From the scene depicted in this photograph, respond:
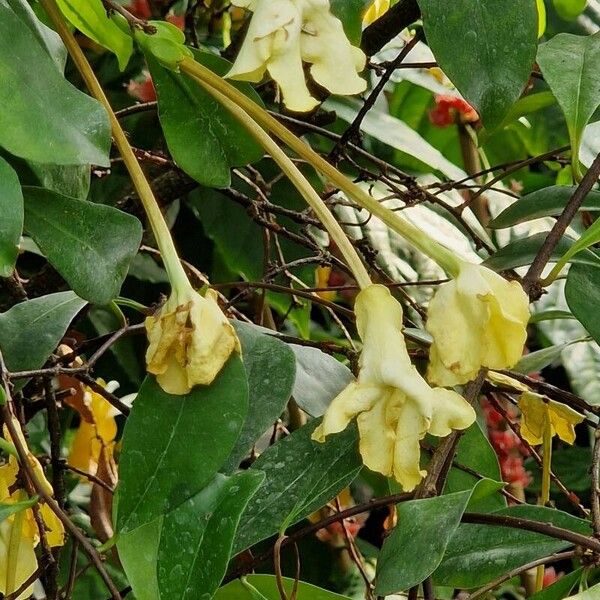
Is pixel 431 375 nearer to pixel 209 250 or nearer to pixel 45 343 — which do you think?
pixel 45 343

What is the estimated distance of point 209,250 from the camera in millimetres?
1159

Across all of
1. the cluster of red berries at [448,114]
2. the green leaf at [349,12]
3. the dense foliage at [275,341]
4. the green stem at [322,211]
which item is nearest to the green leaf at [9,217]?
the dense foliage at [275,341]

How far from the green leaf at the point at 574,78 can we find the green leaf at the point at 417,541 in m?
0.19

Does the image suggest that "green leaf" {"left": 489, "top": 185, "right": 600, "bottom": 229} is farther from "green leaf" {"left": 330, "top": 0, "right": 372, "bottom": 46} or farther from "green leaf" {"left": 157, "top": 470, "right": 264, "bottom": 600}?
"green leaf" {"left": 157, "top": 470, "right": 264, "bottom": 600}

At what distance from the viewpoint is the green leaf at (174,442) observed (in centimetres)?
38

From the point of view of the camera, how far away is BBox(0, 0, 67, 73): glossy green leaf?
0.47 m

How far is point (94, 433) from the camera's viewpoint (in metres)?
0.81

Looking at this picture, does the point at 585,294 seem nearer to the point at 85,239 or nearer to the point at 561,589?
the point at 561,589

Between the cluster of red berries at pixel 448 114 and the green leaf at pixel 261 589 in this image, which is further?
the cluster of red berries at pixel 448 114

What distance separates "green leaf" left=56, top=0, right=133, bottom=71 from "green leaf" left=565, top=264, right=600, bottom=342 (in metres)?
0.26

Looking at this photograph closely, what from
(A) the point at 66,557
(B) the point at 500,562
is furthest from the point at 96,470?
(B) the point at 500,562

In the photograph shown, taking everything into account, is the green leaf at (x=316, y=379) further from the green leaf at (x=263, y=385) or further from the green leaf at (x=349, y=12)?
the green leaf at (x=349, y=12)

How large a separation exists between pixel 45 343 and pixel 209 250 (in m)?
0.62

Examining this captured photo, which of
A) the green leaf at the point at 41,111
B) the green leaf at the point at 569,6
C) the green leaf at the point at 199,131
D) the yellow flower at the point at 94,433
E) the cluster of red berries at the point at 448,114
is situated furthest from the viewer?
the cluster of red berries at the point at 448,114
